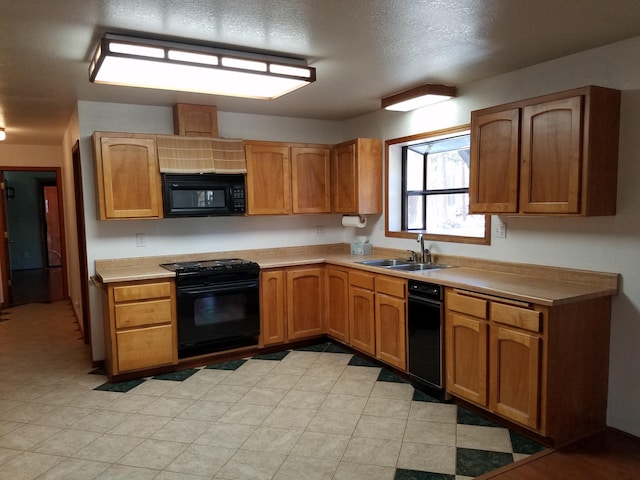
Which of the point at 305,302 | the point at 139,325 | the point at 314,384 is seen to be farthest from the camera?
the point at 305,302

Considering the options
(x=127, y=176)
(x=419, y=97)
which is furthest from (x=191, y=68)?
(x=419, y=97)

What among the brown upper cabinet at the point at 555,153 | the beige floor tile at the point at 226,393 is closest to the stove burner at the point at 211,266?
the beige floor tile at the point at 226,393

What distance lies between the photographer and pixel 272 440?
9.12ft

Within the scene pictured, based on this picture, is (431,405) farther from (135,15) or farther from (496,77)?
(135,15)

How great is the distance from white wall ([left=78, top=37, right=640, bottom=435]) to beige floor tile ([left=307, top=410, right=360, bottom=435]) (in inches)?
63.7

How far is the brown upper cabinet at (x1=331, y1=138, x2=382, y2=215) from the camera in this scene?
454 centimetres

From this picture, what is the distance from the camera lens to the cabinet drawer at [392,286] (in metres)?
3.57

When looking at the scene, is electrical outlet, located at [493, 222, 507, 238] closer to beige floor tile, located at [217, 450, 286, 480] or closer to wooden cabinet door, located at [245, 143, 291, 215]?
wooden cabinet door, located at [245, 143, 291, 215]

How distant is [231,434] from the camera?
2863 mm

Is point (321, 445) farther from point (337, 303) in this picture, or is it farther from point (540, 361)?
point (337, 303)

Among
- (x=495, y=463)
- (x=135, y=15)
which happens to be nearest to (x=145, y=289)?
(x=135, y=15)

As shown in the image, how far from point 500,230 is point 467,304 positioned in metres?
0.78

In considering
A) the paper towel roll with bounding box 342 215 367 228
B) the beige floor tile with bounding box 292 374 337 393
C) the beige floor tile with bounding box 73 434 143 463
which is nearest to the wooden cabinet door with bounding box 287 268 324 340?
the paper towel roll with bounding box 342 215 367 228

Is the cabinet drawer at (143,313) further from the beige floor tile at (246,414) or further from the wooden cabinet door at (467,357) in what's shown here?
the wooden cabinet door at (467,357)
